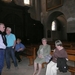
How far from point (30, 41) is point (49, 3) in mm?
5772

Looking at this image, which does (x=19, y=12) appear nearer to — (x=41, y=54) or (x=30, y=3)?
(x=30, y=3)

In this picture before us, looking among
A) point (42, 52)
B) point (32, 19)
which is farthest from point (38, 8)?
point (42, 52)

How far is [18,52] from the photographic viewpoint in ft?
26.9

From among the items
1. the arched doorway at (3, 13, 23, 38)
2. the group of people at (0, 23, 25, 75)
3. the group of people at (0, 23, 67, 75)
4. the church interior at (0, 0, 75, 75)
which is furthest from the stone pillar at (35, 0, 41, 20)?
the group of people at (0, 23, 67, 75)

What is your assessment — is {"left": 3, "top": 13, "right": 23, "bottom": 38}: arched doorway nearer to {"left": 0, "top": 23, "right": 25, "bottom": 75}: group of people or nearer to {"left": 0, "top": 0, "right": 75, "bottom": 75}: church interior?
{"left": 0, "top": 0, "right": 75, "bottom": 75}: church interior

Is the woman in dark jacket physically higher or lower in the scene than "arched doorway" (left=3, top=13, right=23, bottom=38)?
lower

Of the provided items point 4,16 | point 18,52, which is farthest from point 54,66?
point 4,16

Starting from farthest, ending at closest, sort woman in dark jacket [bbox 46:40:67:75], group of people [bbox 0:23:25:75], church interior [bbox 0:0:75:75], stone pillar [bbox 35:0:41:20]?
stone pillar [bbox 35:0:41:20] < church interior [bbox 0:0:75:75] < group of people [bbox 0:23:25:75] < woman in dark jacket [bbox 46:40:67:75]

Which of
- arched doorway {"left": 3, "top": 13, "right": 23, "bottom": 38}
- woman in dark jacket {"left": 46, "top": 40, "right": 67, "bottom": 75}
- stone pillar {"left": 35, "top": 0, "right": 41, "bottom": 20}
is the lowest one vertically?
woman in dark jacket {"left": 46, "top": 40, "right": 67, "bottom": 75}

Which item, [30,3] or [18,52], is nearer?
[18,52]

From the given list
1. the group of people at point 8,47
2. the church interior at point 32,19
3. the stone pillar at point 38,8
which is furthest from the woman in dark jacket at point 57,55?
the stone pillar at point 38,8

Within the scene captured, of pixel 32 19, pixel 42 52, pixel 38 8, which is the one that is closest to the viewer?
pixel 42 52

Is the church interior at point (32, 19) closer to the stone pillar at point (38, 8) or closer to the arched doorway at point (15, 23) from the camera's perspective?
the arched doorway at point (15, 23)

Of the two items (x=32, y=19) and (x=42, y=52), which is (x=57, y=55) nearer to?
(x=42, y=52)
